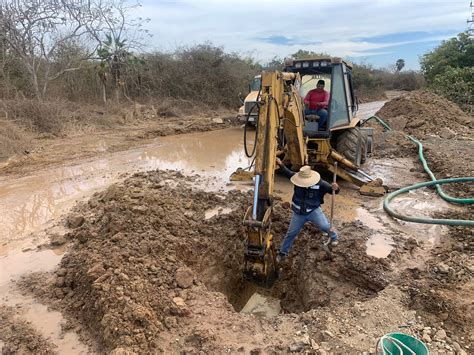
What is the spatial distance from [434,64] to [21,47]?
23.5m

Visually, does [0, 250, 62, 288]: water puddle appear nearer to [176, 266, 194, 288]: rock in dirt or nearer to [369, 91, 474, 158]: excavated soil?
[176, 266, 194, 288]: rock in dirt

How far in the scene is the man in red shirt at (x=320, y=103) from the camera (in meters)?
8.20

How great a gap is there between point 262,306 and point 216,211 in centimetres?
228

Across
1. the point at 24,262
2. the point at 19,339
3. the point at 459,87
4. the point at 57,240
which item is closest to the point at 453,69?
the point at 459,87

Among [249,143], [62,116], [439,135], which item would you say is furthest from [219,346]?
[62,116]

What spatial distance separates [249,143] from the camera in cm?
1387

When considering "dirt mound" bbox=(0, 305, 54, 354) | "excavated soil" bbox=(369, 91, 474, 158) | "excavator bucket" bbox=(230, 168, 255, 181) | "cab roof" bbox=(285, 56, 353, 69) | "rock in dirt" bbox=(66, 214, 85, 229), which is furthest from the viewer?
"excavated soil" bbox=(369, 91, 474, 158)

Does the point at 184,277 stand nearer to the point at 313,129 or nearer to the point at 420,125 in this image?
the point at 313,129

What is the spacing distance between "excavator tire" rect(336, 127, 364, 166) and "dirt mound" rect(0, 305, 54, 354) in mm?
6785

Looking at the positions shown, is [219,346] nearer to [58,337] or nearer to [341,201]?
[58,337]

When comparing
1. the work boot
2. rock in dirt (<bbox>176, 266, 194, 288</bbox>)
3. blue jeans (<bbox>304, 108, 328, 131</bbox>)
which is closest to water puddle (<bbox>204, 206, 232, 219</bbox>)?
the work boot

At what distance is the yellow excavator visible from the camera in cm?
455

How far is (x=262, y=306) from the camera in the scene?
5.25 meters

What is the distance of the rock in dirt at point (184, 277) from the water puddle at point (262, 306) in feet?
3.22
